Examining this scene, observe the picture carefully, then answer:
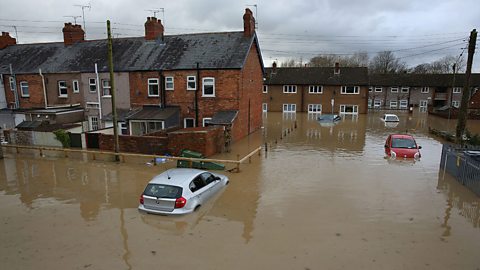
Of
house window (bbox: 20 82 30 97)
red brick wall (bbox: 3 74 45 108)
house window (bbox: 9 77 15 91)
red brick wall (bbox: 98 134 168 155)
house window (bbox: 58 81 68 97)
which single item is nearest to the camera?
red brick wall (bbox: 98 134 168 155)

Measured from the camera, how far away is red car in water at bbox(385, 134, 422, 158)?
17.2 m

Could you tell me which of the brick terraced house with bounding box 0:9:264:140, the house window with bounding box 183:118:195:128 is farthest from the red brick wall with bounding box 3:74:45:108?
the house window with bounding box 183:118:195:128

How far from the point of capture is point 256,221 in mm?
9242

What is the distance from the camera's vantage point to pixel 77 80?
26.5 meters

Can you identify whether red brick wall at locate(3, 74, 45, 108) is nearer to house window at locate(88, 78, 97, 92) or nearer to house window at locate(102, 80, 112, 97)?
house window at locate(88, 78, 97, 92)

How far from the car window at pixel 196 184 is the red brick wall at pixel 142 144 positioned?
321 inches

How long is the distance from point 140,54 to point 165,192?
19159 millimetres

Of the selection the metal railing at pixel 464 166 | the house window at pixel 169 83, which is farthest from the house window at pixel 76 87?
the metal railing at pixel 464 166

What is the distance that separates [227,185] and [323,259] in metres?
6.08

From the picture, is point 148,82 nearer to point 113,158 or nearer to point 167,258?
point 113,158

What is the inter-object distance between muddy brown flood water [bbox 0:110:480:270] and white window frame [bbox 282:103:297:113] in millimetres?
31161

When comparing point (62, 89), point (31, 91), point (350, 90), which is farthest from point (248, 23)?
point (350, 90)

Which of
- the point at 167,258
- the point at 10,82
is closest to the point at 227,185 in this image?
the point at 167,258

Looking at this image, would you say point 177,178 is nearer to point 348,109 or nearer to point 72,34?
point 72,34
